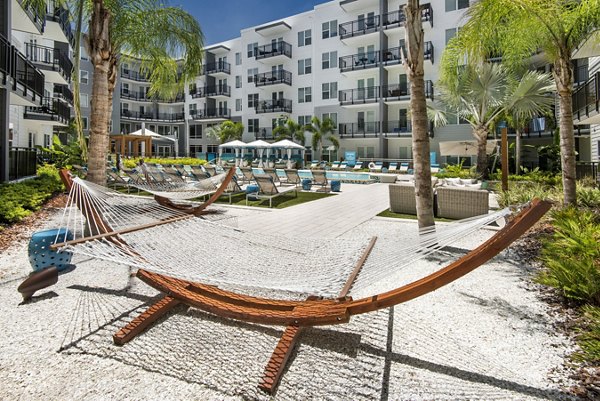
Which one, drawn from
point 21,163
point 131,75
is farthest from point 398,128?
point 131,75

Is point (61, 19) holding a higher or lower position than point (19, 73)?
higher

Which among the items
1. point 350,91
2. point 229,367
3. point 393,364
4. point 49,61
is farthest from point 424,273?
point 350,91

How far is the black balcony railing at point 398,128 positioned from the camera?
2920cm

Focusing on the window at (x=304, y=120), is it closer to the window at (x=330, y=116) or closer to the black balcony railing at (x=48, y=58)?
the window at (x=330, y=116)

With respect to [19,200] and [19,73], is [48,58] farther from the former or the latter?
[19,200]

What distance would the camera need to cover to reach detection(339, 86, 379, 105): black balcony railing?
30.7 metres

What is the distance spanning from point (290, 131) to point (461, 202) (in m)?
26.6

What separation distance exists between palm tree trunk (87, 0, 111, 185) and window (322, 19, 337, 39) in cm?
3016

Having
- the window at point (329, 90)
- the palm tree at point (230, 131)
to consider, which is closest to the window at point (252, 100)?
the palm tree at point (230, 131)

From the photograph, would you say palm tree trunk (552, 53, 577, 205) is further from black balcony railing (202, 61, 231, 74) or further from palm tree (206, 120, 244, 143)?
black balcony railing (202, 61, 231, 74)

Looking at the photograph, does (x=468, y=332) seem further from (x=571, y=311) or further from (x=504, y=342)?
(x=571, y=311)

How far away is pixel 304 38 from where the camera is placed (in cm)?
3634

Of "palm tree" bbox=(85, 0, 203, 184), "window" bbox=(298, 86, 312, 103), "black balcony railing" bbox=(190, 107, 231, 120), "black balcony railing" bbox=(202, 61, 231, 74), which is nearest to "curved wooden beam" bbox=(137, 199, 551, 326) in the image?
"palm tree" bbox=(85, 0, 203, 184)

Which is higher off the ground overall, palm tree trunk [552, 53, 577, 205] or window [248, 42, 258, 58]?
window [248, 42, 258, 58]
